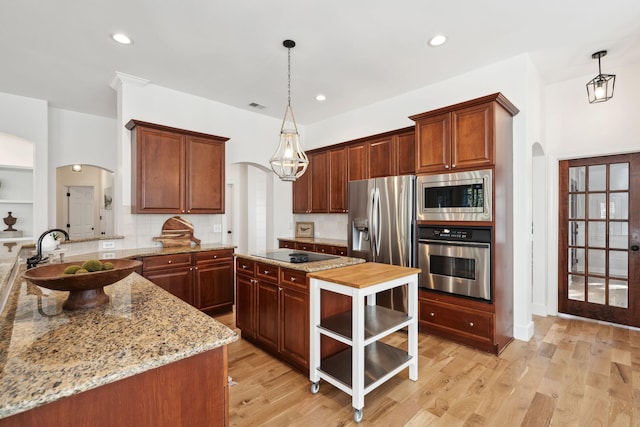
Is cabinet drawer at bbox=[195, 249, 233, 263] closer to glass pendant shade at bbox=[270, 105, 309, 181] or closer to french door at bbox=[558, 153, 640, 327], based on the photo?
glass pendant shade at bbox=[270, 105, 309, 181]

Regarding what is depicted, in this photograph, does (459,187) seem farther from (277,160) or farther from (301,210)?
(301,210)

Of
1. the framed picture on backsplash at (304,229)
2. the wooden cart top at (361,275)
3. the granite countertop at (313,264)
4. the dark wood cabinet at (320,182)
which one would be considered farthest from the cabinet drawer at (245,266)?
the framed picture on backsplash at (304,229)

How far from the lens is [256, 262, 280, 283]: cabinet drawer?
107 inches

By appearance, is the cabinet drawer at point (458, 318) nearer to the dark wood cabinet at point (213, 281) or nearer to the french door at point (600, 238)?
the french door at point (600, 238)

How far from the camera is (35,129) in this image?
4.25 meters

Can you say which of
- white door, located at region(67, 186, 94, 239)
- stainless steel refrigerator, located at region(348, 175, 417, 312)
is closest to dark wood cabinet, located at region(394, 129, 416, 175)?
stainless steel refrigerator, located at region(348, 175, 417, 312)

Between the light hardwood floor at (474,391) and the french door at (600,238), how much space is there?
638mm

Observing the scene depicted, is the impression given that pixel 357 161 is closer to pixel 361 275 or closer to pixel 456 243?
pixel 456 243

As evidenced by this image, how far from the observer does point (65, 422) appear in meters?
0.81

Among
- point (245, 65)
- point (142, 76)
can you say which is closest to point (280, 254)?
point (245, 65)

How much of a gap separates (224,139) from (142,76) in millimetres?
1184

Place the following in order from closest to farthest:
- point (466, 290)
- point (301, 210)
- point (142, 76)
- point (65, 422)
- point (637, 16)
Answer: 1. point (65, 422)
2. point (637, 16)
3. point (466, 290)
4. point (142, 76)
5. point (301, 210)

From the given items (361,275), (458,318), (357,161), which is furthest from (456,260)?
(357,161)

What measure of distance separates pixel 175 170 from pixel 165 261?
1.16m
